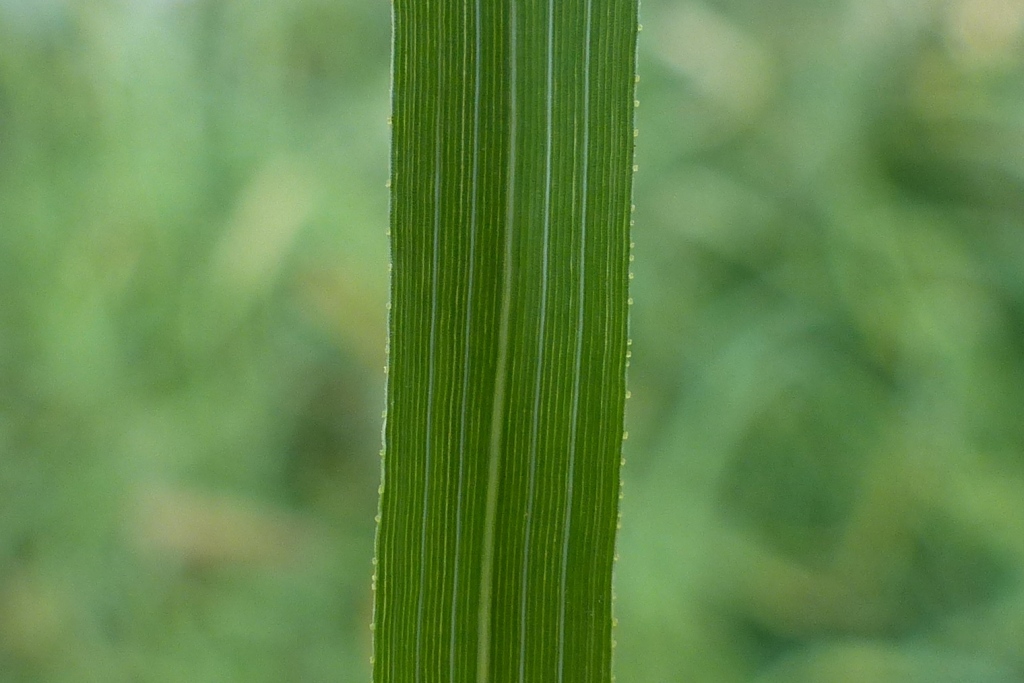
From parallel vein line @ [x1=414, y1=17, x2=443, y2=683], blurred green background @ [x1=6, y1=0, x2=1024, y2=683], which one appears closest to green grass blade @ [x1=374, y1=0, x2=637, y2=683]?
parallel vein line @ [x1=414, y1=17, x2=443, y2=683]

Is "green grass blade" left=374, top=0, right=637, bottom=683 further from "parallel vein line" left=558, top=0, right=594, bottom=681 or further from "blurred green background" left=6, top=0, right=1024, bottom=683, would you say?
"blurred green background" left=6, top=0, right=1024, bottom=683

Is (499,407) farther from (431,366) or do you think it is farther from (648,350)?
(648,350)

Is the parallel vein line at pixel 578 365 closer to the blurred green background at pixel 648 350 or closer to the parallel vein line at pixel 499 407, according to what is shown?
the parallel vein line at pixel 499 407

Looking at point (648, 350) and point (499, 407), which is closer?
point (499, 407)

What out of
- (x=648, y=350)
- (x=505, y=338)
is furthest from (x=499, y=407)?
(x=648, y=350)

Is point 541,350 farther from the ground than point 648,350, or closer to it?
closer to it
